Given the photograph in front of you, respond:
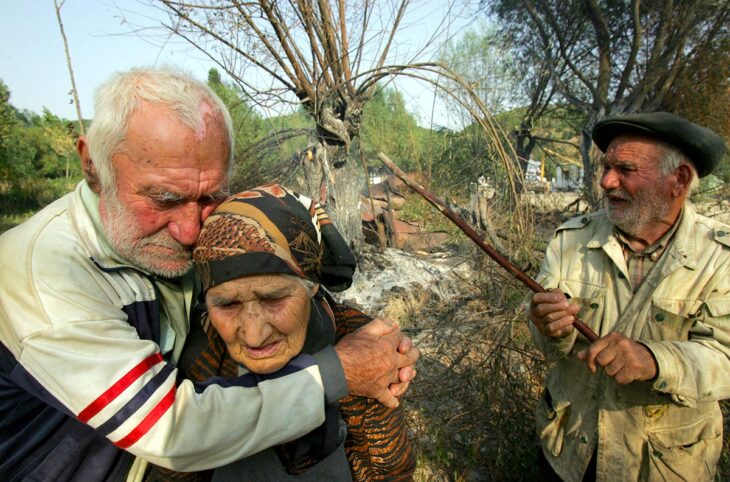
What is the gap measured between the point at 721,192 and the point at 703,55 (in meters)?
5.86

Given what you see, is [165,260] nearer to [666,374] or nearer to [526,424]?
[666,374]

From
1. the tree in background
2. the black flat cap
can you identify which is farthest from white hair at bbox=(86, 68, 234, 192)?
the tree in background

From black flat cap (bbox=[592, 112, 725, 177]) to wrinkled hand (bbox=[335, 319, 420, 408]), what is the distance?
183 cm

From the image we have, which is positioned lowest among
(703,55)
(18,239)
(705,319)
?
(705,319)

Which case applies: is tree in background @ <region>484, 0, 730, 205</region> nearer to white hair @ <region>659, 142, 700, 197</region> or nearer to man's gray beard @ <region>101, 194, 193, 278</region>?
white hair @ <region>659, 142, 700, 197</region>

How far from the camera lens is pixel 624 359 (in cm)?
180

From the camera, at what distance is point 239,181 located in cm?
595

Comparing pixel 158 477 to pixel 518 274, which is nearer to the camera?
pixel 158 477

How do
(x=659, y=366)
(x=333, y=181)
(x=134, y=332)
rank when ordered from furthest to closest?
(x=333, y=181) → (x=659, y=366) → (x=134, y=332)

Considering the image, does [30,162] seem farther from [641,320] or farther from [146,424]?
[641,320]

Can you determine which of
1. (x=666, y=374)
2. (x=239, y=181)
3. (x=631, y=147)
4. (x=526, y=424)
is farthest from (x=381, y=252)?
Result: (x=666, y=374)

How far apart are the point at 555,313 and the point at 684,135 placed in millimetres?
→ 1244

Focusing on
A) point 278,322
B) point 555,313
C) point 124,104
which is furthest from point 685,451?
point 124,104

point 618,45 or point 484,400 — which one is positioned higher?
point 618,45
